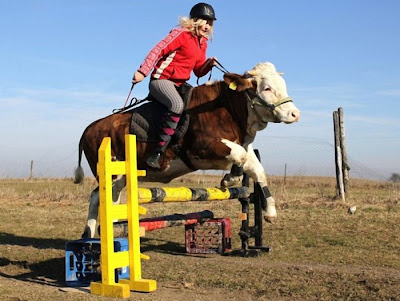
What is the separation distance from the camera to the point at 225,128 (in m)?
5.75

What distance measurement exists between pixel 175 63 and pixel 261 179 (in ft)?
5.34

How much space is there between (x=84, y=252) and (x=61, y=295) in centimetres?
71

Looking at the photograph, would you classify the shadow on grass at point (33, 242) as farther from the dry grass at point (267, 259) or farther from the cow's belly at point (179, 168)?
the cow's belly at point (179, 168)

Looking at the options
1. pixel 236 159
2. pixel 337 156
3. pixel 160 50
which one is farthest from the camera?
pixel 337 156

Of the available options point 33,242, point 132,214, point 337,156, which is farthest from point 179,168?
point 337,156

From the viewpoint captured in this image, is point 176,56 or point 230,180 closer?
point 230,180

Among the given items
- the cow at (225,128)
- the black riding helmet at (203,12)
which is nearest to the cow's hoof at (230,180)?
the cow at (225,128)

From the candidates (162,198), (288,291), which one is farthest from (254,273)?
(162,198)

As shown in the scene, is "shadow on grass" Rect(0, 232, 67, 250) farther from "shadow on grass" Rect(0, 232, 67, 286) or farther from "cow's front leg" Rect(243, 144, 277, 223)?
"cow's front leg" Rect(243, 144, 277, 223)

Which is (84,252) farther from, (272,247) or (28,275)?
(272,247)

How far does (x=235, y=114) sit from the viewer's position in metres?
5.81

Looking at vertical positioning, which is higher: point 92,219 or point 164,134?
point 164,134

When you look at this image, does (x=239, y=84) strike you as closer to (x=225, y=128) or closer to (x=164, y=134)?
(x=225, y=128)

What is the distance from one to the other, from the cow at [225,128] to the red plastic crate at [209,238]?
3.42ft
